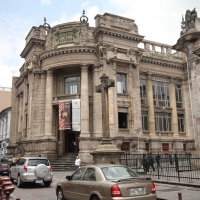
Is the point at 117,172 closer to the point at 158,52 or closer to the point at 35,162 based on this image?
the point at 35,162

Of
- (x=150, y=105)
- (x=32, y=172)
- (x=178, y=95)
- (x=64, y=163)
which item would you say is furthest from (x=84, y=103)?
(x=178, y=95)

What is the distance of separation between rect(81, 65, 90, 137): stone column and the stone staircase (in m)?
3.17

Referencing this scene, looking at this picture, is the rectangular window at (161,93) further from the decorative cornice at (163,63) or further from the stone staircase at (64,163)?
the stone staircase at (64,163)

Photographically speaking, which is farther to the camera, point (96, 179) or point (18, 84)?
point (18, 84)

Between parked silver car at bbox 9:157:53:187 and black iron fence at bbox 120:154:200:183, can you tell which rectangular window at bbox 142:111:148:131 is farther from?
parked silver car at bbox 9:157:53:187

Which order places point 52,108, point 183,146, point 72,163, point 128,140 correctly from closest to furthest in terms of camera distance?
point 72,163, point 128,140, point 52,108, point 183,146

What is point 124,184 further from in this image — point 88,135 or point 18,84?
point 18,84

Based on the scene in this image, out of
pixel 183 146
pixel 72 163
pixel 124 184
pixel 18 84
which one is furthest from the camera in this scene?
pixel 18 84

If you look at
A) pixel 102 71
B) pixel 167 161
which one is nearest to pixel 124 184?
pixel 167 161

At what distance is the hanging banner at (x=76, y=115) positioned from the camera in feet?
95.6

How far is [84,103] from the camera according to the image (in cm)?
2916

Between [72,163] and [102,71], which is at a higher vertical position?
[102,71]

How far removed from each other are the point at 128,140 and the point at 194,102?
13459mm

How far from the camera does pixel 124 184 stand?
7012 mm
